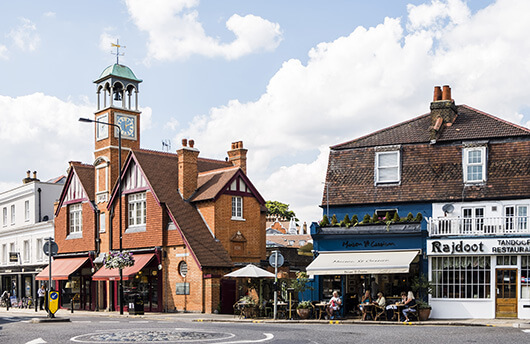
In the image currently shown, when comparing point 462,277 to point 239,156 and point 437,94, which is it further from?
point 239,156

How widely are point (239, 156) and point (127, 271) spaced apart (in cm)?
971

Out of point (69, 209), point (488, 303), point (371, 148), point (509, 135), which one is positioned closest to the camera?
point (488, 303)

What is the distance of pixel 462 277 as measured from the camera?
30.1 m

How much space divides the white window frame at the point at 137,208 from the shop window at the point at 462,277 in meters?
17.2

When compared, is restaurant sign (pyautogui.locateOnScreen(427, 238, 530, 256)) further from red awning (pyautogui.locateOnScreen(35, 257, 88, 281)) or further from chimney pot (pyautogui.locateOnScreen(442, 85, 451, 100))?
red awning (pyautogui.locateOnScreen(35, 257, 88, 281))

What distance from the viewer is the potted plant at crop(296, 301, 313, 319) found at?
3042 cm

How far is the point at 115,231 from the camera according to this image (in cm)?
4281

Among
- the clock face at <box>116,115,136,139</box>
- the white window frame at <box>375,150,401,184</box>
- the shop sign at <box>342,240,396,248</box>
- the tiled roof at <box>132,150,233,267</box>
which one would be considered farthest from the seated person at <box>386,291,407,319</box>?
the clock face at <box>116,115,136,139</box>

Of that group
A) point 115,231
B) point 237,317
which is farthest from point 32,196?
point 237,317

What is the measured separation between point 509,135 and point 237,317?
14.3 m

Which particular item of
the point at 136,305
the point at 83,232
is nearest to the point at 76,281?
the point at 83,232

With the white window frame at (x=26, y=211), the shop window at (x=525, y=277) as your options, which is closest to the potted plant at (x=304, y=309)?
the shop window at (x=525, y=277)

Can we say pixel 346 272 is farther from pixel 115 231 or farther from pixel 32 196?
pixel 32 196

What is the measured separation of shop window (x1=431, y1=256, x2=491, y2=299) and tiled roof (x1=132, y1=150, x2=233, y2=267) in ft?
38.8
